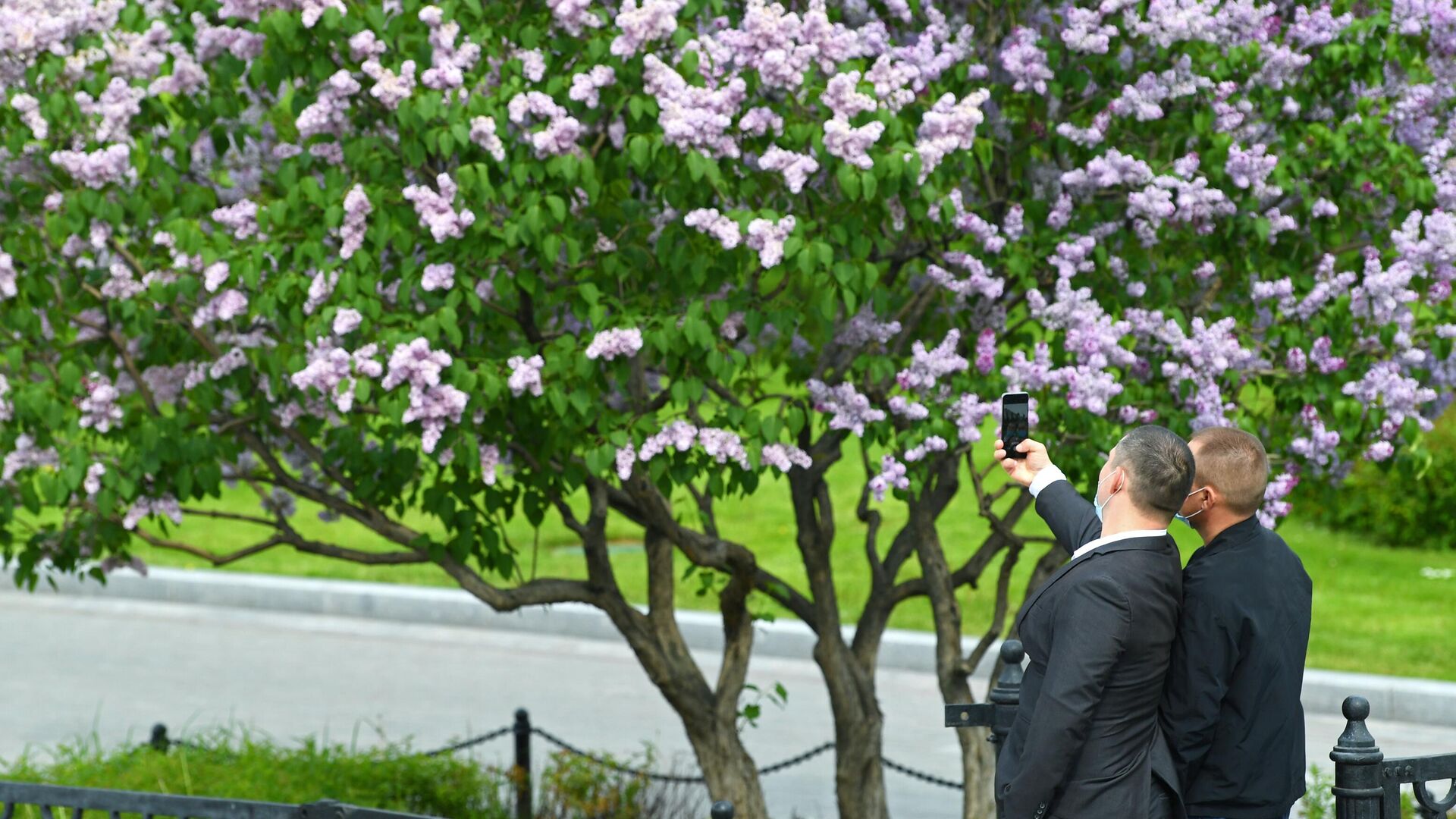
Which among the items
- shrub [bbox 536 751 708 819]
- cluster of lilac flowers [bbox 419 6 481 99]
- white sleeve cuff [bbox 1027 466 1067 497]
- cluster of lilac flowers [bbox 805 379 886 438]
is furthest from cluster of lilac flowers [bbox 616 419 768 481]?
shrub [bbox 536 751 708 819]

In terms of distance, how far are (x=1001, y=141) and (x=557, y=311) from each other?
1634mm

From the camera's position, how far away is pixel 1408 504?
15.1m

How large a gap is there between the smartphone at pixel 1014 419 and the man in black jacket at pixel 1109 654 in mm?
533

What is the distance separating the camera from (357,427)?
606 centimetres

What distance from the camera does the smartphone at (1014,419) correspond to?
4.18 m

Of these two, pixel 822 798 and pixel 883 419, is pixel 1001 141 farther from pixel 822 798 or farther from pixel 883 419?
pixel 822 798

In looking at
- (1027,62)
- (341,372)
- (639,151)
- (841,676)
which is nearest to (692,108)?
(639,151)

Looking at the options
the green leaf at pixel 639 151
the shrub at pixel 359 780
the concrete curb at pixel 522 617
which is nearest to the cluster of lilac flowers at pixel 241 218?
the green leaf at pixel 639 151

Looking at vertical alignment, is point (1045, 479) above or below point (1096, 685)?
above

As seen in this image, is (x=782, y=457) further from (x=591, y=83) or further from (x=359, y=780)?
(x=359, y=780)

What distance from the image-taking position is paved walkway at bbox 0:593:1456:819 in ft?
33.8

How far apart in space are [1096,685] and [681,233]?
238 centimetres

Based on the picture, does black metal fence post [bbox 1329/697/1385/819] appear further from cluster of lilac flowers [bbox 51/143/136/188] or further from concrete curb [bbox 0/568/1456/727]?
concrete curb [bbox 0/568/1456/727]

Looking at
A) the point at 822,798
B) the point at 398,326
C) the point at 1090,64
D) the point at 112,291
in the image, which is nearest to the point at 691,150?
the point at 398,326
